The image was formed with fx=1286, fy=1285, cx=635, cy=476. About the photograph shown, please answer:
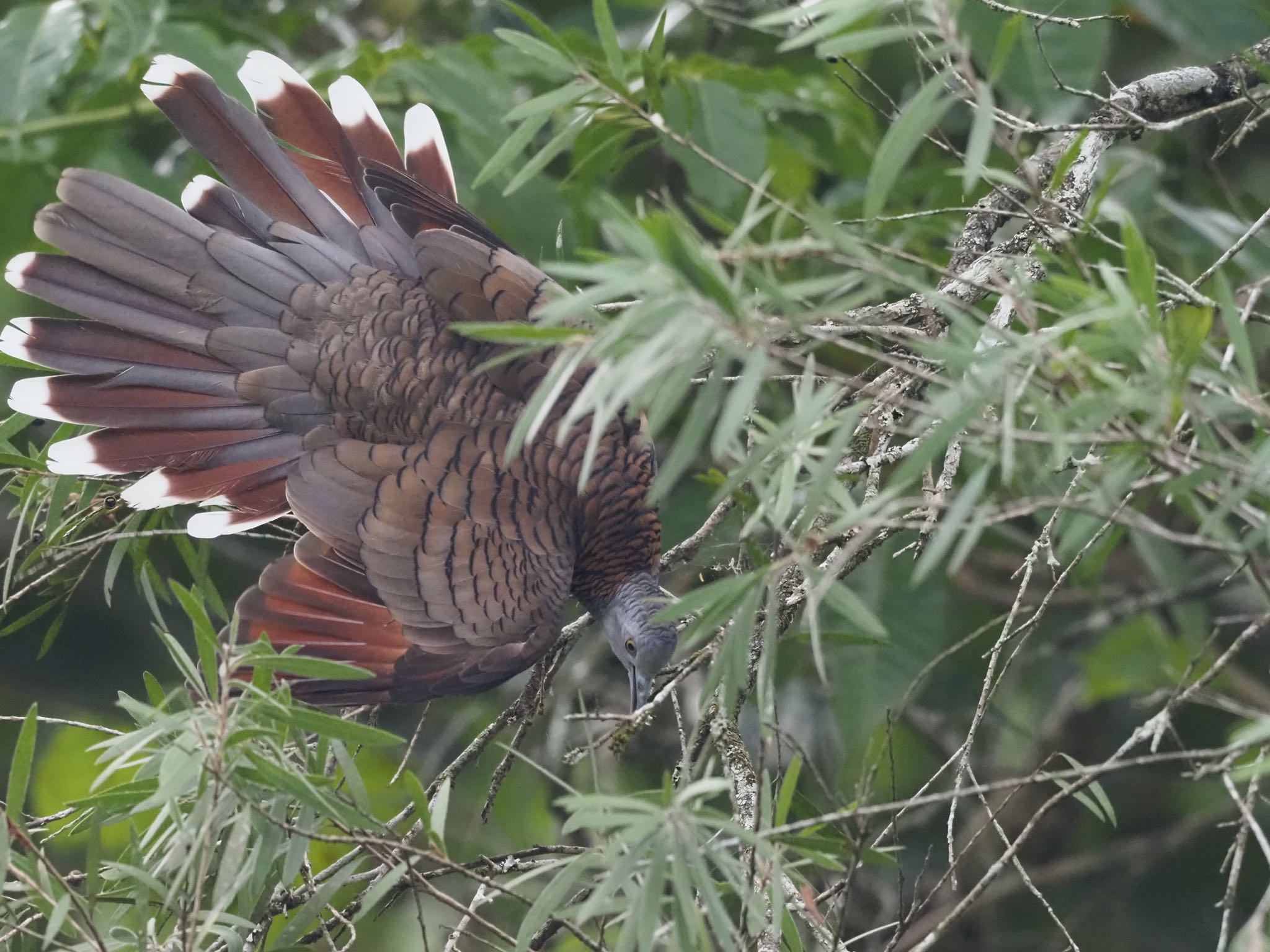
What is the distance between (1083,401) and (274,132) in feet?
6.99

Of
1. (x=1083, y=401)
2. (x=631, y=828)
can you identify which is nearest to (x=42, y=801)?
(x=631, y=828)

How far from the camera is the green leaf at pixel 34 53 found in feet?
8.36

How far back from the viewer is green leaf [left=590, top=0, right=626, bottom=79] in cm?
164

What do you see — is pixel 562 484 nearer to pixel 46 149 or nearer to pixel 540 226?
pixel 540 226

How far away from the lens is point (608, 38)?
5.46 feet

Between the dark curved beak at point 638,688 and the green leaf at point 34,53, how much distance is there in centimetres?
163

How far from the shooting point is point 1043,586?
13.0 feet

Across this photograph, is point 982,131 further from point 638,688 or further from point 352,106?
point 352,106

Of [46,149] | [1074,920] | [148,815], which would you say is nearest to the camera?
[148,815]

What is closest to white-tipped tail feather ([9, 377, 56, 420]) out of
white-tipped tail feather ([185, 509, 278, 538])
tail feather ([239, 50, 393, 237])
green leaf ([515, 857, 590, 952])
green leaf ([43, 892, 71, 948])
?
white-tipped tail feather ([185, 509, 278, 538])

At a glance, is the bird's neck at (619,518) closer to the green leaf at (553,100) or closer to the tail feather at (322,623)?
the tail feather at (322,623)

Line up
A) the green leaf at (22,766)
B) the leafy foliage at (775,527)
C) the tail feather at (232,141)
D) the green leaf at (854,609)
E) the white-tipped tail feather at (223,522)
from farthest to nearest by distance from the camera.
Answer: the tail feather at (232,141), the white-tipped tail feather at (223,522), the green leaf at (22,766), the green leaf at (854,609), the leafy foliage at (775,527)

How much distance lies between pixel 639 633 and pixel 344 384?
0.77 metres

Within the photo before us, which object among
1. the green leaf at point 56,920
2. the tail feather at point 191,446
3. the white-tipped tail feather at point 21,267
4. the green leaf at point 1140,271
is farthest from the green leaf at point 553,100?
the white-tipped tail feather at point 21,267
